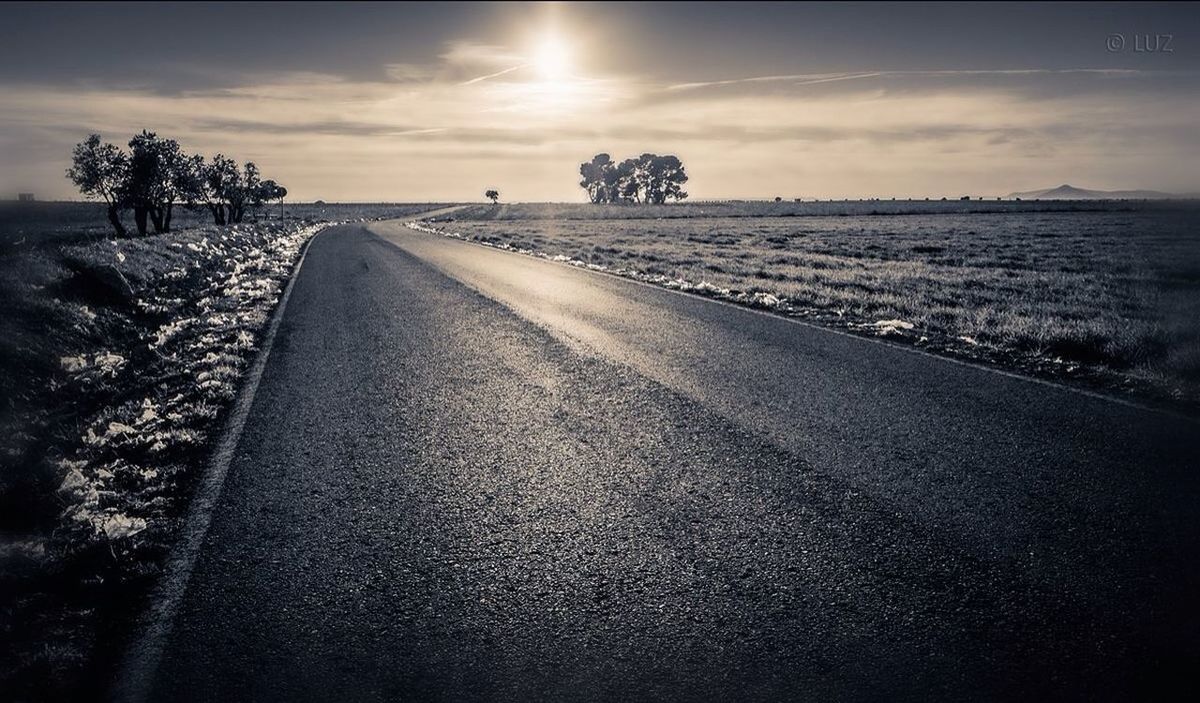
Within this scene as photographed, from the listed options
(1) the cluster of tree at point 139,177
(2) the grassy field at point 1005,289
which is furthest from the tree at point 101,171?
(2) the grassy field at point 1005,289

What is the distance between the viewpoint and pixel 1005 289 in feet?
57.2

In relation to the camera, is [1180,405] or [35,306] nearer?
[1180,405]

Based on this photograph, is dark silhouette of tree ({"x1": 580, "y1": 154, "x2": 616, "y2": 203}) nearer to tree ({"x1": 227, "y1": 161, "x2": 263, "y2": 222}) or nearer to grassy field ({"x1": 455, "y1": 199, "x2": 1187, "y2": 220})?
grassy field ({"x1": 455, "y1": 199, "x2": 1187, "y2": 220})

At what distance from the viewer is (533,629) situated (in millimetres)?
3061

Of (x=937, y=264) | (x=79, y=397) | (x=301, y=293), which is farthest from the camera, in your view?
(x=937, y=264)

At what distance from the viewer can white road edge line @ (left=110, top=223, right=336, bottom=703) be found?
2.78 m

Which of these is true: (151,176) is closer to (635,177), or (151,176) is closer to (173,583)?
(173,583)

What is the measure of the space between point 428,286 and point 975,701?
15.2m

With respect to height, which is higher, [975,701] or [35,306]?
[35,306]

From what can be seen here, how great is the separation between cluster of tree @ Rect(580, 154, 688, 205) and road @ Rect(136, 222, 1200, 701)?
136 m

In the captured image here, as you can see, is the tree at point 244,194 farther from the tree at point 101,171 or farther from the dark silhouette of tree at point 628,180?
the dark silhouette of tree at point 628,180

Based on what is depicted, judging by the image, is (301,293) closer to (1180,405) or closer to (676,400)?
(676,400)

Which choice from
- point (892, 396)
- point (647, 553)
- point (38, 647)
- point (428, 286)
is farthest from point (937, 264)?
point (38, 647)

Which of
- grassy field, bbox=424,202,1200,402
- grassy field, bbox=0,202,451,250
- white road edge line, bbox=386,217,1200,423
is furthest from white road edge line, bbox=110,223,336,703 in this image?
grassy field, bbox=0,202,451,250
